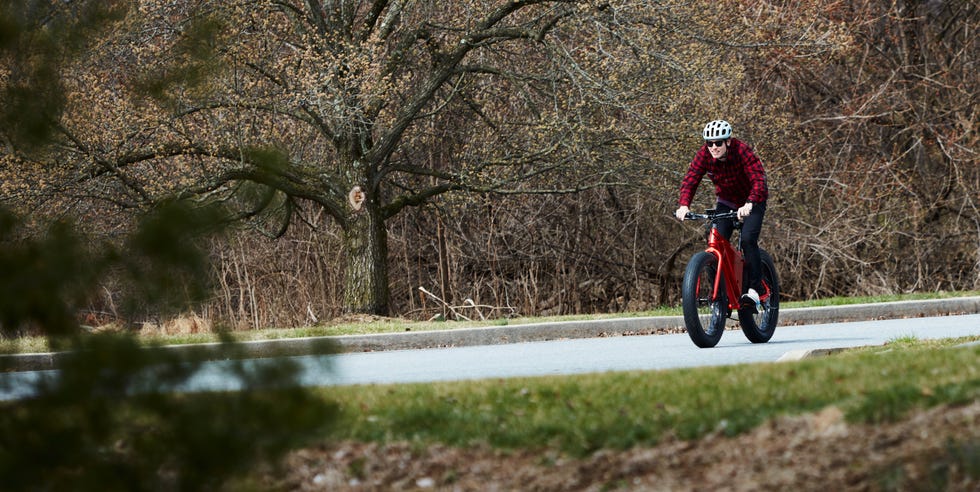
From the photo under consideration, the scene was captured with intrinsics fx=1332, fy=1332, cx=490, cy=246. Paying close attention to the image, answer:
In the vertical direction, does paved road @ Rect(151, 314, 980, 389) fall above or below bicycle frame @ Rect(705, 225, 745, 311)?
below

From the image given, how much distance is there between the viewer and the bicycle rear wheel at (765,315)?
1202 centimetres

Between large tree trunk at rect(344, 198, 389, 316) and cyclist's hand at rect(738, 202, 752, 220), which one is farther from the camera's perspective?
large tree trunk at rect(344, 198, 389, 316)

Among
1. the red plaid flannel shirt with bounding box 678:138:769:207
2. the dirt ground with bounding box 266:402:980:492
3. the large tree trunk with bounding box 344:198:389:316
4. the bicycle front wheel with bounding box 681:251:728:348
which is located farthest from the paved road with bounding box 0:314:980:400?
the large tree trunk with bounding box 344:198:389:316

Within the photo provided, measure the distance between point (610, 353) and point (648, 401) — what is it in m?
5.62

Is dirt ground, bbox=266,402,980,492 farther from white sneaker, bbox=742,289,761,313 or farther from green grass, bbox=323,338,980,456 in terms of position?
white sneaker, bbox=742,289,761,313

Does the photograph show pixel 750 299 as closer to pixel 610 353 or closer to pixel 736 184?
pixel 736 184

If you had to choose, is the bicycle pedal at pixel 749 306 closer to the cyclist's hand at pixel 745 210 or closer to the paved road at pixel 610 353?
the paved road at pixel 610 353

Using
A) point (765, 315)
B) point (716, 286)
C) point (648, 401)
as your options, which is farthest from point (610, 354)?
point (648, 401)

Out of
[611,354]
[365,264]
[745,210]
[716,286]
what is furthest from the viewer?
[365,264]

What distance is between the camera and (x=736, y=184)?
1145 centimetres

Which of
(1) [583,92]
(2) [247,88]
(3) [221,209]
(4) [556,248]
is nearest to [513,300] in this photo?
(4) [556,248]

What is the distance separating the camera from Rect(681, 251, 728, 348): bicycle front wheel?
11.0 m

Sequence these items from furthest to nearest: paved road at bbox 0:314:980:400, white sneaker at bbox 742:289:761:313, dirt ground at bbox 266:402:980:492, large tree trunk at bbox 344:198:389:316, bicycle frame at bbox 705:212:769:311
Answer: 1. large tree trunk at bbox 344:198:389:316
2. white sneaker at bbox 742:289:761:313
3. bicycle frame at bbox 705:212:769:311
4. paved road at bbox 0:314:980:400
5. dirt ground at bbox 266:402:980:492

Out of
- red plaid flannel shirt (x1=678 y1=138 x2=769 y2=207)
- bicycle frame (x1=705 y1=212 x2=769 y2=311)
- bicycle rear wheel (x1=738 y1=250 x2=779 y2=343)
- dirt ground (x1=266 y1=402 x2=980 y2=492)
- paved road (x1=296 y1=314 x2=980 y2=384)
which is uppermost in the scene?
red plaid flannel shirt (x1=678 y1=138 x2=769 y2=207)
